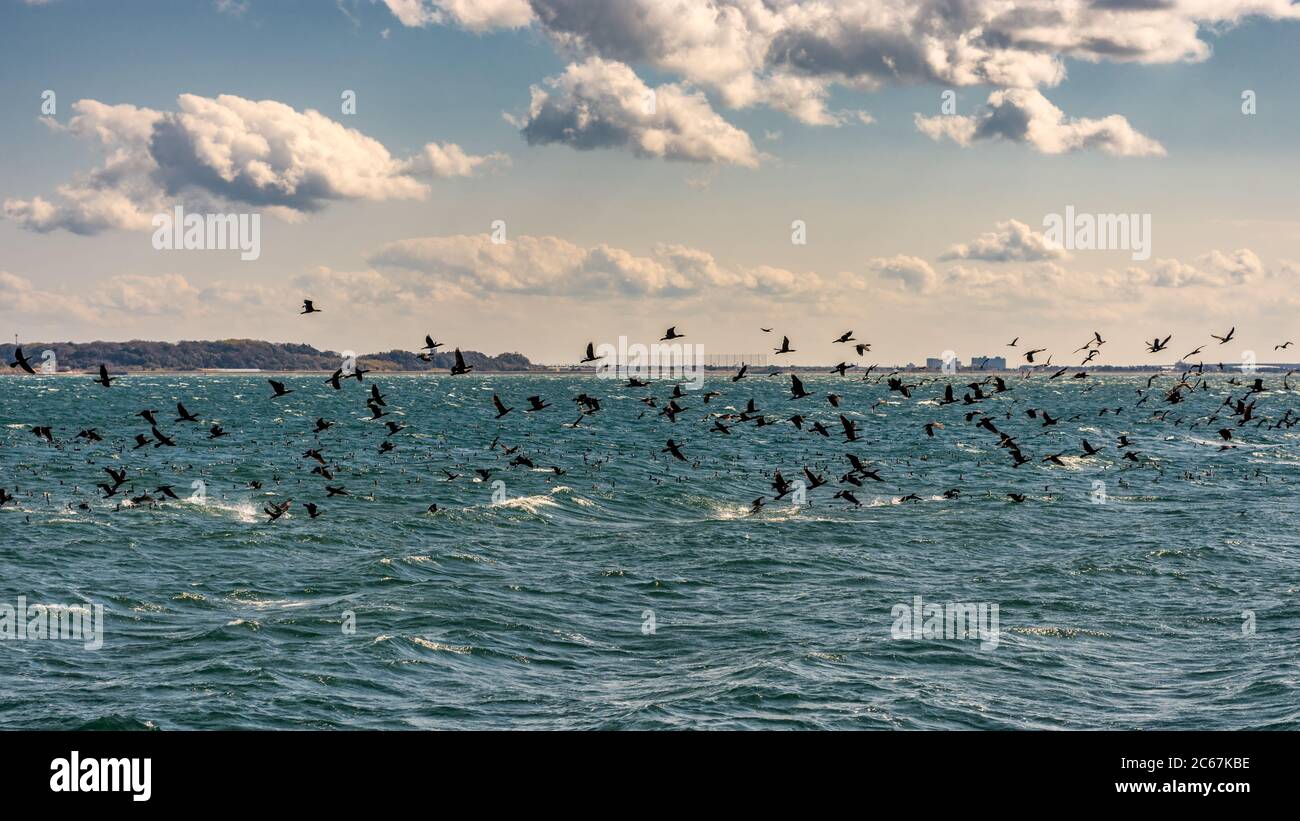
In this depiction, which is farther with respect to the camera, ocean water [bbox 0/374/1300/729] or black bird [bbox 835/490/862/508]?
black bird [bbox 835/490/862/508]

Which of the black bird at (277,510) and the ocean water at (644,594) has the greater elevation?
the black bird at (277,510)

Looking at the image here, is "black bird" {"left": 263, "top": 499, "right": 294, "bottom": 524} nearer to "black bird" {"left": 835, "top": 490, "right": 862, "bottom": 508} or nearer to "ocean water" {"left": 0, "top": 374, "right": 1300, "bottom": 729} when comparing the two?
"ocean water" {"left": 0, "top": 374, "right": 1300, "bottom": 729}

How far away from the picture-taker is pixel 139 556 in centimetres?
4862

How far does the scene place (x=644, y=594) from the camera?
43.2 metres

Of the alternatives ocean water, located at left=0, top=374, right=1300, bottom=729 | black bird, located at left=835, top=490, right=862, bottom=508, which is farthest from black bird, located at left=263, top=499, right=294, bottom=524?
black bird, located at left=835, top=490, right=862, bottom=508

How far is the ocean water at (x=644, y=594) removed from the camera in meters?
29.9

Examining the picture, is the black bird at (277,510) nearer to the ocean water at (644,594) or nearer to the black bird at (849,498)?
the ocean water at (644,594)

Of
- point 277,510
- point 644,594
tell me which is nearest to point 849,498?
point 644,594

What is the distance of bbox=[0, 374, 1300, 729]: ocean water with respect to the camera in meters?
29.9

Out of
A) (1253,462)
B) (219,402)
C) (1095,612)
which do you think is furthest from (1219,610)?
(219,402)

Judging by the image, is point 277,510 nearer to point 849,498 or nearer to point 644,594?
point 644,594

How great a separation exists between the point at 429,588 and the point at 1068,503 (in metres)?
39.2

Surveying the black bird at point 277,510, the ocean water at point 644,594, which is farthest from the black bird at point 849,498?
the black bird at point 277,510
